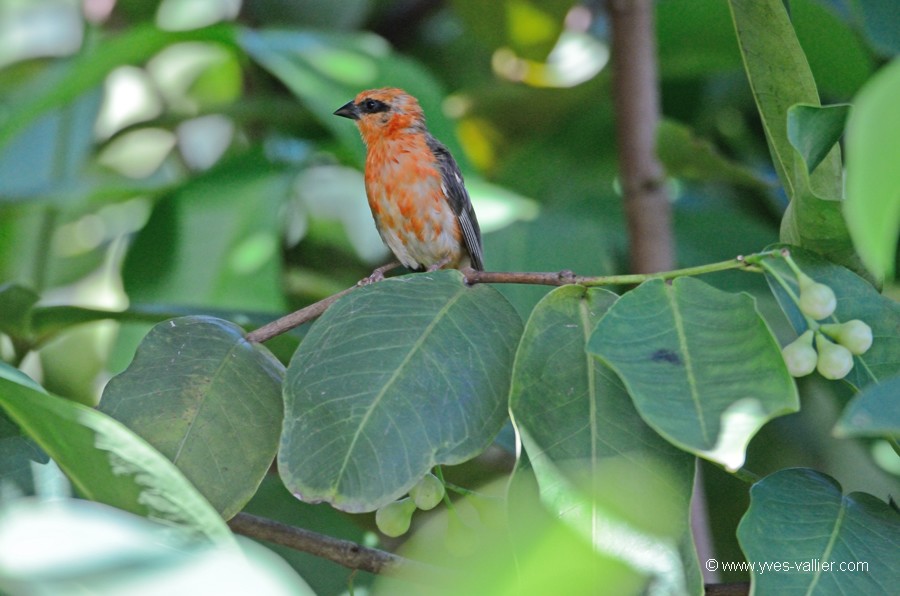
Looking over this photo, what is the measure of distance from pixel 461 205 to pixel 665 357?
2.38 m

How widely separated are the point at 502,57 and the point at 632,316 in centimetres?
309

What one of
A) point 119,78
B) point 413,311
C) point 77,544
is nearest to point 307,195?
point 119,78

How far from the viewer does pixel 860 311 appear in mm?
1613

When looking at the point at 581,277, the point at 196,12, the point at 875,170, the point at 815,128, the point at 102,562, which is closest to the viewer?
the point at 875,170

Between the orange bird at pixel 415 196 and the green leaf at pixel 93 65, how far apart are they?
2.01 ft

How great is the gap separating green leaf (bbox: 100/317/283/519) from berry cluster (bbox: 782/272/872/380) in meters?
0.80

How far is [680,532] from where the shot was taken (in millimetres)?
1466

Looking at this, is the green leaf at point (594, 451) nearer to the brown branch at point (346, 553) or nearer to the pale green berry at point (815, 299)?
the pale green berry at point (815, 299)

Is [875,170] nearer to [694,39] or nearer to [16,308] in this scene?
[16,308]

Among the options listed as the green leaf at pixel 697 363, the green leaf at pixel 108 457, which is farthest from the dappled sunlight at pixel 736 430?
the green leaf at pixel 108 457

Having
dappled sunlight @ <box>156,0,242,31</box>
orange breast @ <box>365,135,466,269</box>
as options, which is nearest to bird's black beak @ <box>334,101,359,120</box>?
orange breast @ <box>365,135,466,269</box>

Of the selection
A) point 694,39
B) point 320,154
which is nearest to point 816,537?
point 694,39

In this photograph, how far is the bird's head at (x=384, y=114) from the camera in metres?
3.78

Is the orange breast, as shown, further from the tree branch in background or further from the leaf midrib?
the leaf midrib
